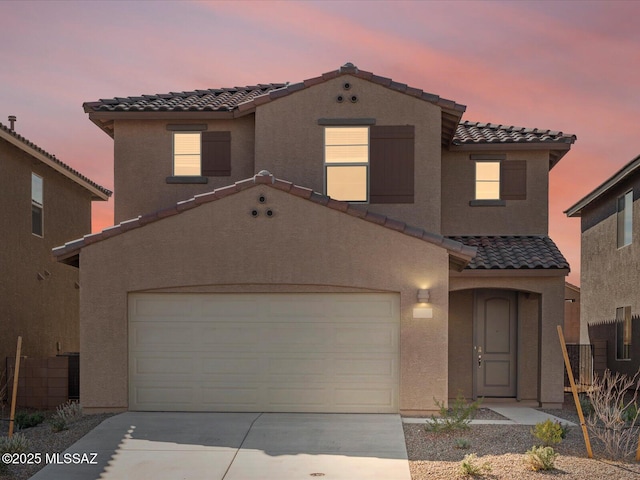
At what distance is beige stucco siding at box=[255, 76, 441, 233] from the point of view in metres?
15.3

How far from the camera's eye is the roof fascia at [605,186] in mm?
18184

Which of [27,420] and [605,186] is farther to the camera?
[605,186]

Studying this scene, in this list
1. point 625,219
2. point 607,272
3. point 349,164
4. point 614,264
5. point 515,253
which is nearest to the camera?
point 349,164

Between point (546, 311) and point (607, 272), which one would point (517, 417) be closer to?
point (546, 311)

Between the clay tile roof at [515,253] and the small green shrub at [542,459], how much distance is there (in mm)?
5667

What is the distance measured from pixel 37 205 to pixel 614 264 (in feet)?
54.5

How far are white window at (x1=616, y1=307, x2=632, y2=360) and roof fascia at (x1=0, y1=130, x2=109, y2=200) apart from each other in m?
16.4

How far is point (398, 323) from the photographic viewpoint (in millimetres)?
13047

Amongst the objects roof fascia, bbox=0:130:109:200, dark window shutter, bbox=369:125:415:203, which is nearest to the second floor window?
dark window shutter, bbox=369:125:415:203

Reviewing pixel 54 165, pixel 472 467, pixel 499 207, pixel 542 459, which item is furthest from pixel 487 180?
pixel 54 165

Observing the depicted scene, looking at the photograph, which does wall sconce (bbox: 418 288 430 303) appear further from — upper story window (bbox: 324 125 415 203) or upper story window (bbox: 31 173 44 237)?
upper story window (bbox: 31 173 44 237)

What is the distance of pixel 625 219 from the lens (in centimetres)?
1997

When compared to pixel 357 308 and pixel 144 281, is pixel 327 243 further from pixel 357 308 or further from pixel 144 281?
pixel 144 281

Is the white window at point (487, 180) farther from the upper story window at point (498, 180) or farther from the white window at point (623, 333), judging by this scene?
the white window at point (623, 333)
